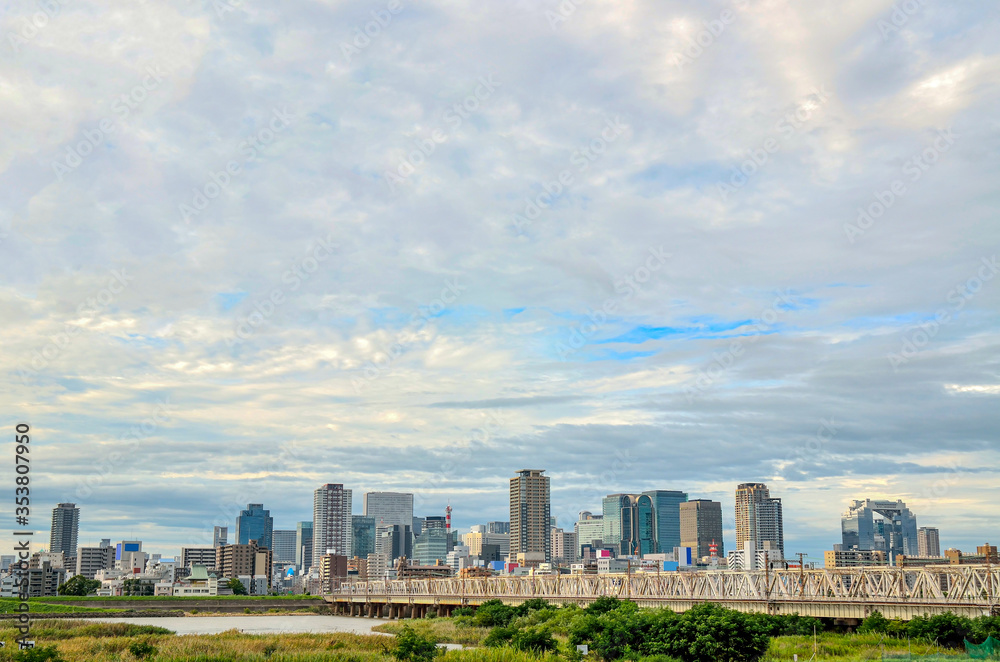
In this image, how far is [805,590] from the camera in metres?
54.3

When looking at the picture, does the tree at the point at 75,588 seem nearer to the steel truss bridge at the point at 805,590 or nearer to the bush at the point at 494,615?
the steel truss bridge at the point at 805,590

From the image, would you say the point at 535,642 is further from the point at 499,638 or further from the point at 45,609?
the point at 45,609

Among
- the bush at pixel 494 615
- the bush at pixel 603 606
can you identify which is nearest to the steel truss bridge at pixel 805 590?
the bush at pixel 494 615

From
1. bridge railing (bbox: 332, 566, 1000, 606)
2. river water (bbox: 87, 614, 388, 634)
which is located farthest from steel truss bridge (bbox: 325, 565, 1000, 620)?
river water (bbox: 87, 614, 388, 634)

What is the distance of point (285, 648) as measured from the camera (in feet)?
168

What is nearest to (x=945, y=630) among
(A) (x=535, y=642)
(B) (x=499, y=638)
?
(A) (x=535, y=642)

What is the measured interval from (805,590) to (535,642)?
20.7 m

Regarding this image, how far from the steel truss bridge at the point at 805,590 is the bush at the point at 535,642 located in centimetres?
1775

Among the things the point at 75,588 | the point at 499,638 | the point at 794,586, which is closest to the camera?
the point at 499,638

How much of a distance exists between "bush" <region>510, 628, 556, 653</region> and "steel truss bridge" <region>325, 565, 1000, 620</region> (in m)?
17.8

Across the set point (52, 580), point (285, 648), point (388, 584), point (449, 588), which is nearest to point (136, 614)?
point (388, 584)

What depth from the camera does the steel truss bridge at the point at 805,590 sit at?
44.1m

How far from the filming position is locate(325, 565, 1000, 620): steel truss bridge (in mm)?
44125

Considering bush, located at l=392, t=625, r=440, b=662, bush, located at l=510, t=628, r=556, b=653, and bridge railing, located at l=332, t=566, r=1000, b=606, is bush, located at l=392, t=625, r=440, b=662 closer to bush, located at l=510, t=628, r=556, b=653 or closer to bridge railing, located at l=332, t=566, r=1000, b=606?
bush, located at l=510, t=628, r=556, b=653
